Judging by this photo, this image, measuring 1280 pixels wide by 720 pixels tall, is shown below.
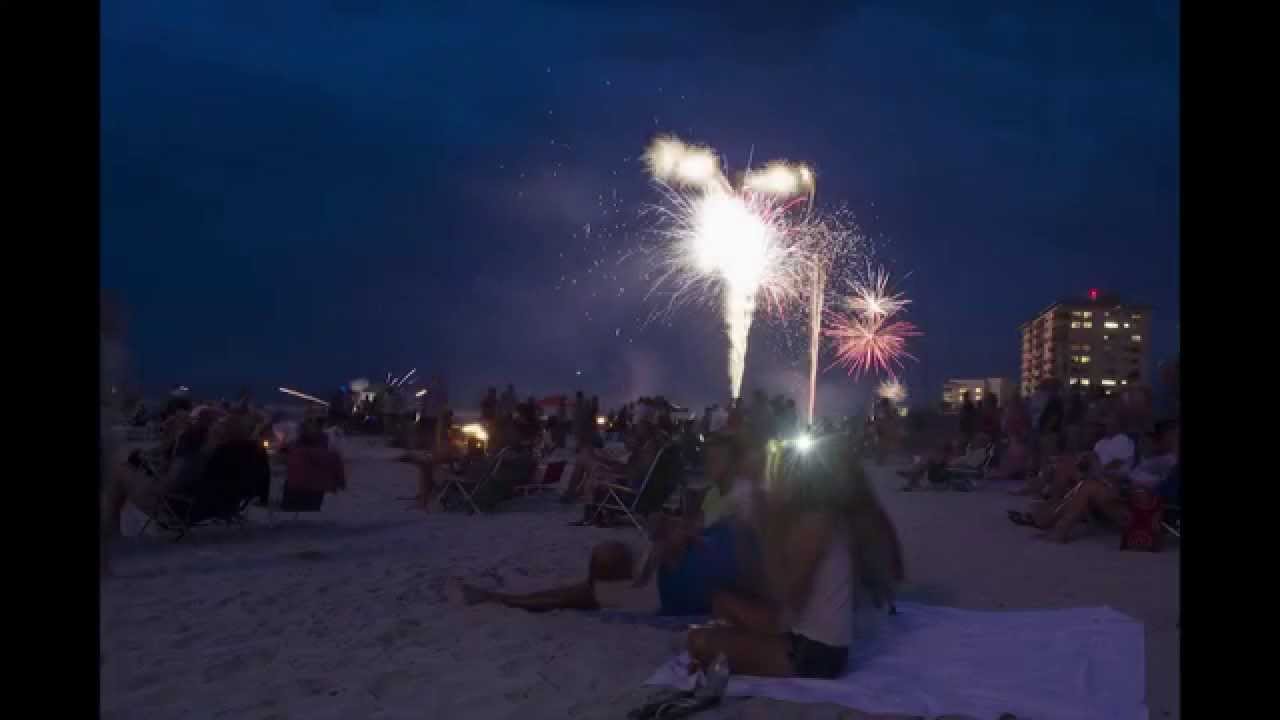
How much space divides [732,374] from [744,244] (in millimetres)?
2924

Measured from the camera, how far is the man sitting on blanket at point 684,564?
4.68 metres

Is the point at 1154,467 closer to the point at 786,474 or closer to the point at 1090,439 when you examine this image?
the point at 1090,439

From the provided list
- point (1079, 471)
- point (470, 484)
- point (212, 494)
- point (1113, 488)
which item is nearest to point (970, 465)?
point (1079, 471)

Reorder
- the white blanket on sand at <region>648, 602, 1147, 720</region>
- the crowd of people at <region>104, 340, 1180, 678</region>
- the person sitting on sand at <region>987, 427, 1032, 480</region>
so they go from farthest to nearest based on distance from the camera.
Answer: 1. the person sitting on sand at <region>987, 427, 1032, 480</region>
2. the crowd of people at <region>104, 340, 1180, 678</region>
3. the white blanket on sand at <region>648, 602, 1147, 720</region>

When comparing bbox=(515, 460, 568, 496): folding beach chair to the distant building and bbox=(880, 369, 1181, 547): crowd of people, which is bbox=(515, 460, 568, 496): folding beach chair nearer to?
bbox=(880, 369, 1181, 547): crowd of people

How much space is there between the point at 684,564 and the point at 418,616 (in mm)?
1503

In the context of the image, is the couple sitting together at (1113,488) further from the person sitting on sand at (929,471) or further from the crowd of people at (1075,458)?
the person sitting on sand at (929,471)

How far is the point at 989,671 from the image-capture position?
13.2ft

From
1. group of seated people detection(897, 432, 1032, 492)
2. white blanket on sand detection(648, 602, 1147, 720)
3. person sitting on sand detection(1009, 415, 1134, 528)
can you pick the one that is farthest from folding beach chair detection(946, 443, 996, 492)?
white blanket on sand detection(648, 602, 1147, 720)

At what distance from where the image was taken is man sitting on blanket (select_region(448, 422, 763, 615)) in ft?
15.4

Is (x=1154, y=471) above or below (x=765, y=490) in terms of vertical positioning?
below

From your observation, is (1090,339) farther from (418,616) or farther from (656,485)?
(418,616)

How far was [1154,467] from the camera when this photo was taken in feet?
25.3
